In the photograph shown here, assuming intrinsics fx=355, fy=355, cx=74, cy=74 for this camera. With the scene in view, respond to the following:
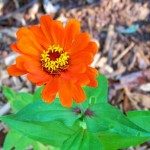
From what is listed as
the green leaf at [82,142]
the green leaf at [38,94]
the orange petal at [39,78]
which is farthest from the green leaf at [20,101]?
the orange petal at [39,78]

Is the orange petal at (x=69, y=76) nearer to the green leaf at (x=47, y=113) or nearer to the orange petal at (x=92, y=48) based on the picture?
the orange petal at (x=92, y=48)

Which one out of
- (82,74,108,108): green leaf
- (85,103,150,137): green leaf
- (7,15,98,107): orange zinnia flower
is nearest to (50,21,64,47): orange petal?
(7,15,98,107): orange zinnia flower

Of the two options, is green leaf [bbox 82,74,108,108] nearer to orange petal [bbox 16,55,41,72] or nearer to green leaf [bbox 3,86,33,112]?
green leaf [bbox 3,86,33,112]

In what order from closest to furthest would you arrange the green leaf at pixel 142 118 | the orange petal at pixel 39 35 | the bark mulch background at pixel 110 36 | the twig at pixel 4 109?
the orange petal at pixel 39 35
the green leaf at pixel 142 118
the twig at pixel 4 109
the bark mulch background at pixel 110 36

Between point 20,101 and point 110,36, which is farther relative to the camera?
point 110,36

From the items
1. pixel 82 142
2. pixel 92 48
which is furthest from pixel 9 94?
pixel 92 48

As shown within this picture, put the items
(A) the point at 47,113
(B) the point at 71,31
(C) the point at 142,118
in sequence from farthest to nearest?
(C) the point at 142,118 < (A) the point at 47,113 < (B) the point at 71,31

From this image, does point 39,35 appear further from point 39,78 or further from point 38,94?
point 38,94

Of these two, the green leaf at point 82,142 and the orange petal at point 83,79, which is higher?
the orange petal at point 83,79
